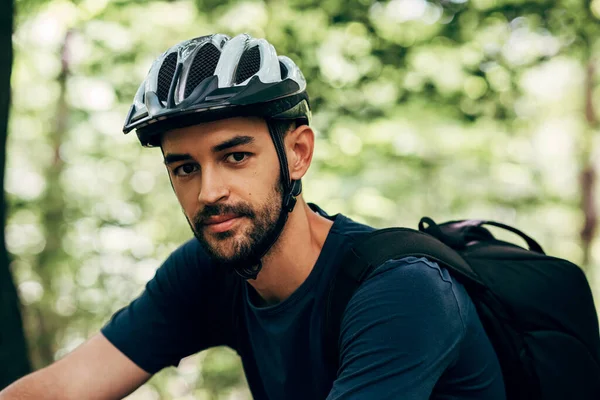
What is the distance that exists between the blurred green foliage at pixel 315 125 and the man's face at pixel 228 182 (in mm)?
3106

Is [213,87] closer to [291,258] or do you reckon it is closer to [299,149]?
[299,149]

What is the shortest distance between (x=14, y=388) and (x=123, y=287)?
6.23 metres

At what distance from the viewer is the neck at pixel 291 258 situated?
7.70 ft

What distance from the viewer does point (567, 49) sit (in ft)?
17.4

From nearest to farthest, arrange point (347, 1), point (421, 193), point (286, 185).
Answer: point (286, 185), point (347, 1), point (421, 193)

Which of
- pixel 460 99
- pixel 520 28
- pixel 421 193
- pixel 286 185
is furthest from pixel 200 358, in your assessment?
pixel 286 185

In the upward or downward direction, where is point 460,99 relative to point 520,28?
downward

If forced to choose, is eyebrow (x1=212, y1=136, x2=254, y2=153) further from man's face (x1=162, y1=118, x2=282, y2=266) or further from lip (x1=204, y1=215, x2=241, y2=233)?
lip (x1=204, y1=215, x2=241, y2=233)

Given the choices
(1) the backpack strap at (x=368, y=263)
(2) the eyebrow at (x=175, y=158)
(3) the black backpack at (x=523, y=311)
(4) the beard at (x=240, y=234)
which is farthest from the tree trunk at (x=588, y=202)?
(2) the eyebrow at (x=175, y=158)

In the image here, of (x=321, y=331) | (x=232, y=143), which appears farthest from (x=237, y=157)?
(x=321, y=331)

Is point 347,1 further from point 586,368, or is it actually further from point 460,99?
point 586,368

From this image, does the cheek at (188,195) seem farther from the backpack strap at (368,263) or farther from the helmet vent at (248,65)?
the backpack strap at (368,263)

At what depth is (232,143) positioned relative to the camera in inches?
84.5

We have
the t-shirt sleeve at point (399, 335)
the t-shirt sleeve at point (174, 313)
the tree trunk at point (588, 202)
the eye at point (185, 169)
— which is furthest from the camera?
the tree trunk at point (588, 202)
